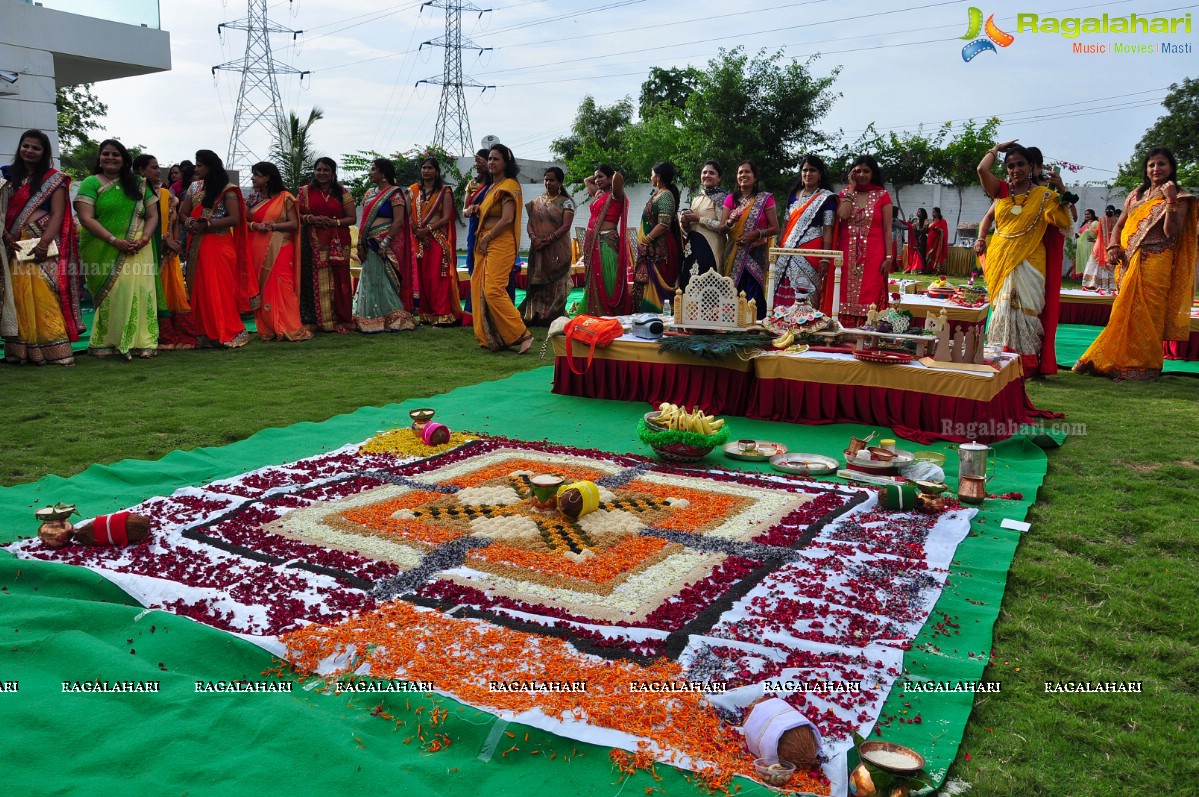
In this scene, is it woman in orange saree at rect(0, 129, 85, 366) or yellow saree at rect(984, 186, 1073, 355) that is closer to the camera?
yellow saree at rect(984, 186, 1073, 355)

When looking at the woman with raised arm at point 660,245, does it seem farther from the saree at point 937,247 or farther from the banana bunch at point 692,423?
the saree at point 937,247

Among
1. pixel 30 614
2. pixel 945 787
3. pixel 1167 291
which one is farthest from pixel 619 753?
pixel 1167 291

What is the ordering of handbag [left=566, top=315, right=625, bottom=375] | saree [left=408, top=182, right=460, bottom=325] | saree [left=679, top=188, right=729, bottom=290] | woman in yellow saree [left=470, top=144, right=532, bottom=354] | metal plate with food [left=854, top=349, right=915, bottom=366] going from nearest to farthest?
1. metal plate with food [left=854, top=349, right=915, bottom=366]
2. handbag [left=566, top=315, right=625, bottom=375]
3. saree [left=679, top=188, right=729, bottom=290]
4. woman in yellow saree [left=470, top=144, right=532, bottom=354]
5. saree [left=408, top=182, right=460, bottom=325]

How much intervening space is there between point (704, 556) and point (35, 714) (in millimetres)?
2107

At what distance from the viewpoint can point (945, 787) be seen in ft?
6.75

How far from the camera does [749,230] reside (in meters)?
7.54

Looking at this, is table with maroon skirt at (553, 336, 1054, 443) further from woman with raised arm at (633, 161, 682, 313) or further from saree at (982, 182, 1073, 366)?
woman with raised arm at (633, 161, 682, 313)

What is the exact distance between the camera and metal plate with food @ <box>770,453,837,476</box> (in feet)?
14.9

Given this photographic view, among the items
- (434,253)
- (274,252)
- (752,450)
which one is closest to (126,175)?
(274,252)

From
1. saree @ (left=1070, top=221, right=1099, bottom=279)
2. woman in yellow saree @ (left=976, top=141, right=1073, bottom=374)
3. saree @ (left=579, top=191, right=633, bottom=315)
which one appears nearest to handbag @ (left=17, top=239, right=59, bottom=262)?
saree @ (left=579, top=191, right=633, bottom=315)

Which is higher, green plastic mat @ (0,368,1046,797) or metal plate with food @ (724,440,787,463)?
metal plate with food @ (724,440,787,463)

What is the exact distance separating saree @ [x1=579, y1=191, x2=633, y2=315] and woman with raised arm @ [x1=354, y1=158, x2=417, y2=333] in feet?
6.77

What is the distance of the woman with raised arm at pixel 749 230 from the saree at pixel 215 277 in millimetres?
4469

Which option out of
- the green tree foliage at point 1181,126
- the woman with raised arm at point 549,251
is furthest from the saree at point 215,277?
the green tree foliage at point 1181,126
